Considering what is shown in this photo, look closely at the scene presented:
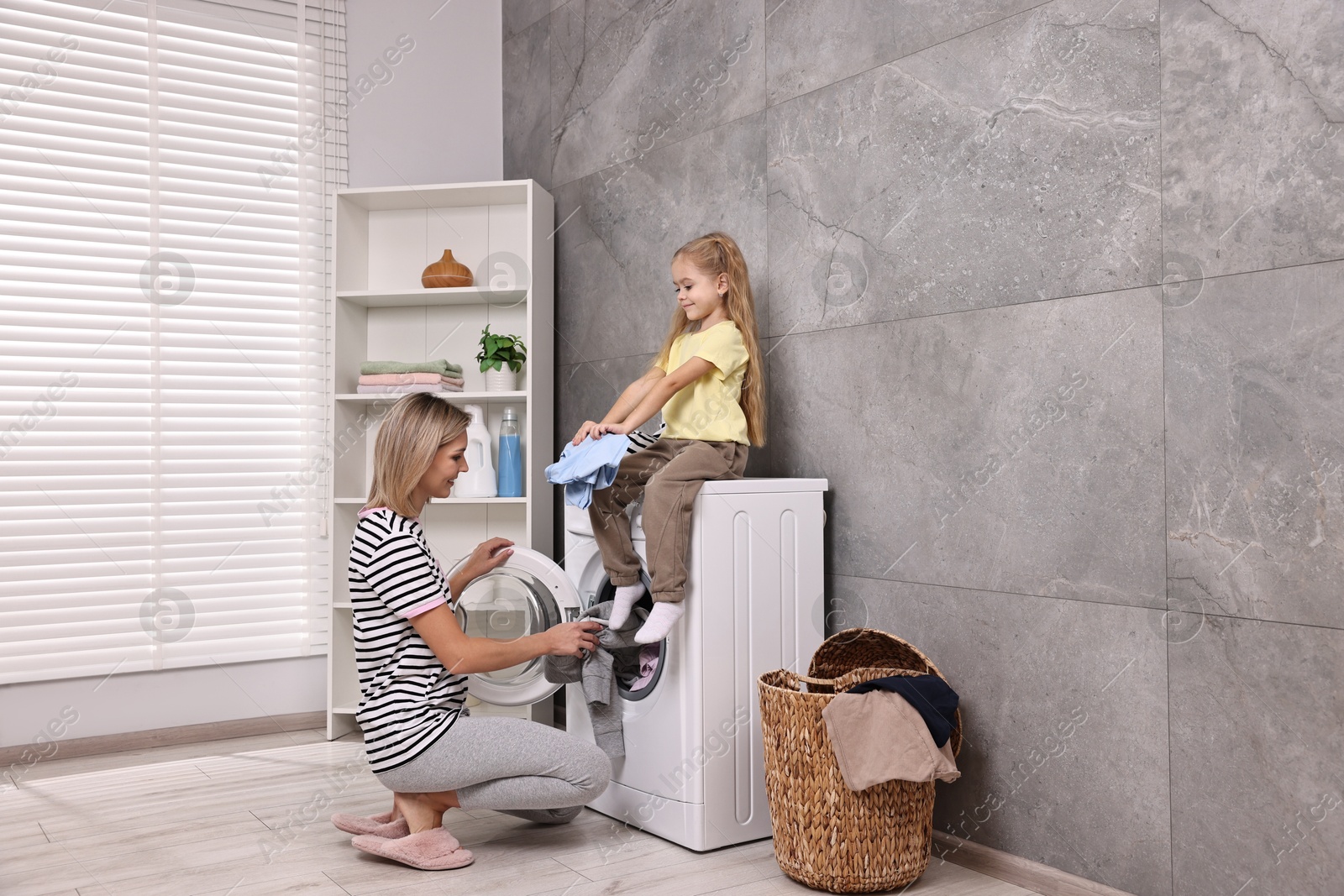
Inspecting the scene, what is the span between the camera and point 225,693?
356cm

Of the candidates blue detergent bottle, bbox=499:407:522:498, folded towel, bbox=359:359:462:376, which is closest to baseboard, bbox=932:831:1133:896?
blue detergent bottle, bbox=499:407:522:498

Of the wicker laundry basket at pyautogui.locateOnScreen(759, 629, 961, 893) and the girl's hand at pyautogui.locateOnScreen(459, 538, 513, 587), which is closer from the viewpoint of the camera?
A: the wicker laundry basket at pyautogui.locateOnScreen(759, 629, 961, 893)

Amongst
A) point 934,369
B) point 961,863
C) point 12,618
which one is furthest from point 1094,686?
point 12,618

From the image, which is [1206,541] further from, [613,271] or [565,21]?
[565,21]

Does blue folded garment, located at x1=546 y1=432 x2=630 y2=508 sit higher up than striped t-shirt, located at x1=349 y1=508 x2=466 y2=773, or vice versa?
blue folded garment, located at x1=546 y1=432 x2=630 y2=508

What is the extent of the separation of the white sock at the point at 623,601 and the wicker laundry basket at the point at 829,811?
43 cm

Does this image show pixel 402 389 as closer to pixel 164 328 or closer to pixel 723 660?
pixel 164 328

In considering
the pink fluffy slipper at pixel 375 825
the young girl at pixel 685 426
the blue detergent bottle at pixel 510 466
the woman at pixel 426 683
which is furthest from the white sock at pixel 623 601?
the blue detergent bottle at pixel 510 466

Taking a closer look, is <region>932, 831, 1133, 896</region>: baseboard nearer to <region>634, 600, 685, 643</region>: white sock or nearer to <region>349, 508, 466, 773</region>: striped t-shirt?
<region>634, 600, 685, 643</region>: white sock

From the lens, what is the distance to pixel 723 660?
2.34 m

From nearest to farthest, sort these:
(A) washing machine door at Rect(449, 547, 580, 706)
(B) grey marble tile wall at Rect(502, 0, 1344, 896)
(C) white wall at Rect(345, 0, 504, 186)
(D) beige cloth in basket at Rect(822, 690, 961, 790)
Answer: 1. (B) grey marble tile wall at Rect(502, 0, 1344, 896)
2. (D) beige cloth in basket at Rect(822, 690, 961, 790)
3. (A) washing machine door at Rect(449, 547, 580, 706)
4. (C) white wall at Rect(345, 0, 504, 186)

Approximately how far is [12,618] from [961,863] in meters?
2.90

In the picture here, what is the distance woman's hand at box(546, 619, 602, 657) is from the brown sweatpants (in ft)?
0.54

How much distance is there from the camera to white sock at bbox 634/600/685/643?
2.27 metres
